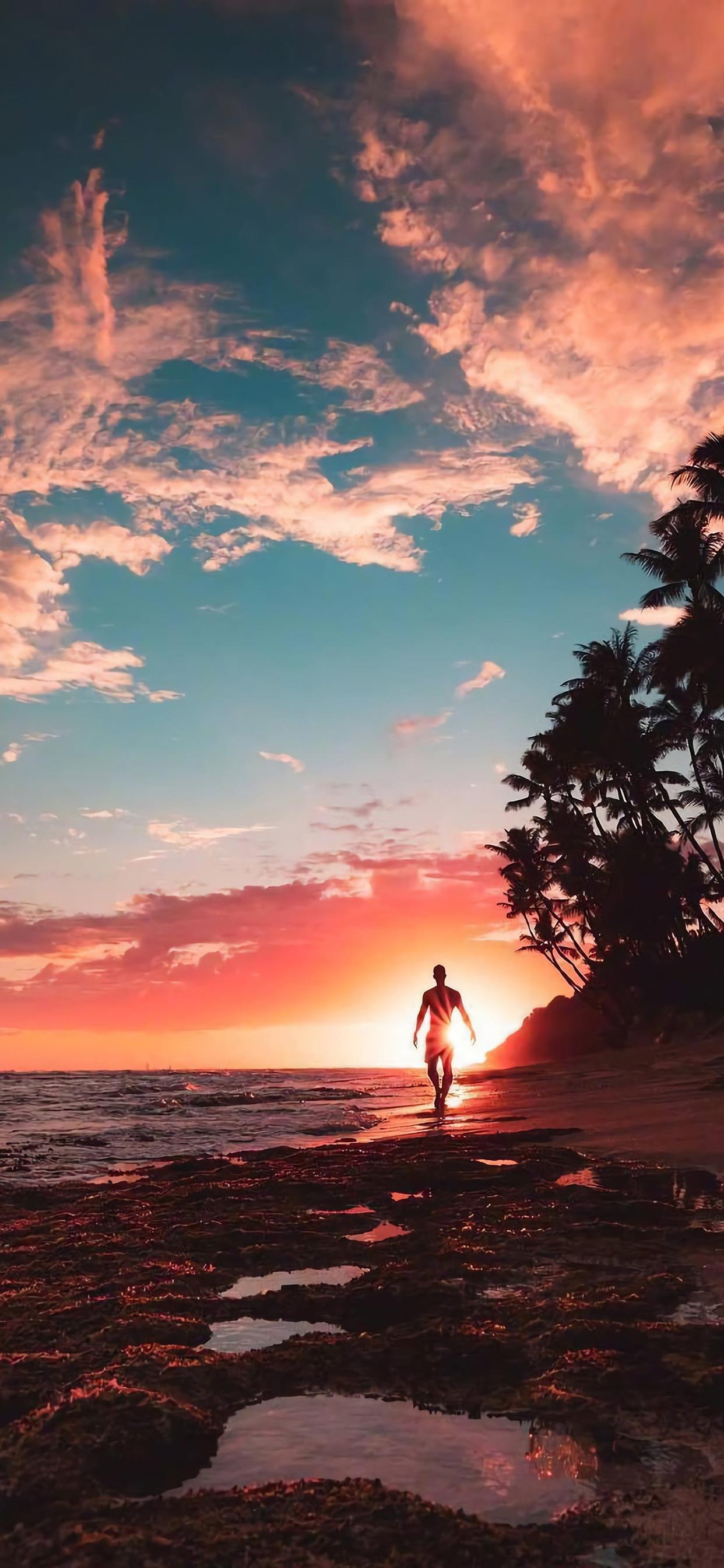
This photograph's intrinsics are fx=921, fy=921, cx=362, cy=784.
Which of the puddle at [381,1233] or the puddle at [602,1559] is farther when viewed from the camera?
the puddle at [381,1233]

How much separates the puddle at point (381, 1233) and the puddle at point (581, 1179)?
4.86 feet

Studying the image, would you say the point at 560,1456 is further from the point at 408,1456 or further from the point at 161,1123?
the point at 161,1123

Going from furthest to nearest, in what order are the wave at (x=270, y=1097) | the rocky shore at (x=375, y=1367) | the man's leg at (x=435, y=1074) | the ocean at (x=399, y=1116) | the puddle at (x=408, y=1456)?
the wave at (x=270, y=1097) → the man's leg at (x=435, y=1074) → the ocean at (x=399, y=1116) → the puddle at (x=408, y=1456) → the rocky shore at (x=375, y=1367)

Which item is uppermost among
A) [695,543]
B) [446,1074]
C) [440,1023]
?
[695,543]

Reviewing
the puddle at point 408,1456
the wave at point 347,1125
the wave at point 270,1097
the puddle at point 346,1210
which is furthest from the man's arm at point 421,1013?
the puddle at point 408,1456

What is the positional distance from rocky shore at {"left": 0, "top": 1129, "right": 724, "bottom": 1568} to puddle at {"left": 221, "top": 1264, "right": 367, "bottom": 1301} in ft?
0.18

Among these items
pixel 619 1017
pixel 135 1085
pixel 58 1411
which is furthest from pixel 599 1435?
pixel 619 1017

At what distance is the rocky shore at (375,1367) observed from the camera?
2109 mm

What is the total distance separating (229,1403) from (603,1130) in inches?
352

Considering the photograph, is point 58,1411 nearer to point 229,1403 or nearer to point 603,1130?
point 229,1403

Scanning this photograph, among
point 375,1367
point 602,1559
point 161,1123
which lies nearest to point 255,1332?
point 375,1367

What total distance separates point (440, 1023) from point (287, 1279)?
1311cm

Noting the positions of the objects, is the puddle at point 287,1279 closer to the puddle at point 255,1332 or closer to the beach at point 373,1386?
the beach at point 373,1386

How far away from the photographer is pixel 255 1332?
12.6 feet
